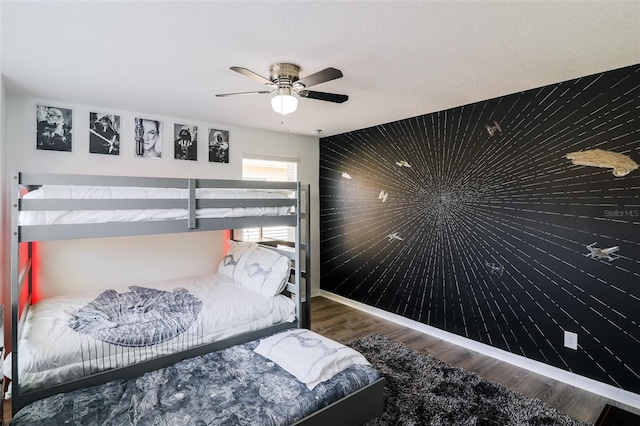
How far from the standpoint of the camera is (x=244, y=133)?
13.4 ft

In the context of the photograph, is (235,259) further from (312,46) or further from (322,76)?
(312,46)

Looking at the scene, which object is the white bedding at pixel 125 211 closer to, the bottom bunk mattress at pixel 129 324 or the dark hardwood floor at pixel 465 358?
the bottom bunk mattress at pixel 129 324

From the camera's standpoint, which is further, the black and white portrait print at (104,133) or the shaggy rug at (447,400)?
the black and white portrait print at (104,133)

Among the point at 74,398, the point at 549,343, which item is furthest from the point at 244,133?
the point at 549,343

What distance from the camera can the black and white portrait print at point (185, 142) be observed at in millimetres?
3611

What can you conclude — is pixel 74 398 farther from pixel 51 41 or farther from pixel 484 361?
pixel 484 361

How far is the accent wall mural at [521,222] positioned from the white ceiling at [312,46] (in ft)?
1.00

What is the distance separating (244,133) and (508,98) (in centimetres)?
290

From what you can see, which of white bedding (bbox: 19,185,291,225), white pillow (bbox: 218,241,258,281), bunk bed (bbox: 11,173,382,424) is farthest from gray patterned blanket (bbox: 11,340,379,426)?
white pillow (bbox: 218,241,258,281)

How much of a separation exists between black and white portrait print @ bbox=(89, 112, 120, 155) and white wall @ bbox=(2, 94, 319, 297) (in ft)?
0.13

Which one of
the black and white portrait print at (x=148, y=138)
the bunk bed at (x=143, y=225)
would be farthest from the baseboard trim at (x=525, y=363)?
the black and white portrait print at (x=148, y=138)

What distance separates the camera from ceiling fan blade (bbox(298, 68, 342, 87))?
189 centimetres

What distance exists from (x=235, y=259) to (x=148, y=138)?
62.5 inches

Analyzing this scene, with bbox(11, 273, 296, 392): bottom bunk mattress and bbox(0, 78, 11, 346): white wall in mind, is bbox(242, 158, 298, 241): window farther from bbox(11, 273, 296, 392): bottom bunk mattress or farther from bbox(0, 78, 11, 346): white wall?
bbox(0, 78, 11, 346): white wall
